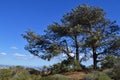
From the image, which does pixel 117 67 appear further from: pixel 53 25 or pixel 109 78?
pixel 53 25

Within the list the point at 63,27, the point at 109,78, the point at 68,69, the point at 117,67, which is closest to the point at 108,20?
the point at 63,27

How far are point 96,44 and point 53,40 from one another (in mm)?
5996

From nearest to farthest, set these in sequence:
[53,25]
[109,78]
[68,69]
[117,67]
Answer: [109,78]
[117,67]
[68,69]
[53,25]

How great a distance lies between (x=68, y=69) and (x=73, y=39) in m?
4.66

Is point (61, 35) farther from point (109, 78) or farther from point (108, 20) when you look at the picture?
point (109, 78)

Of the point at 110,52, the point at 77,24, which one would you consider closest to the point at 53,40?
the point at 77,24

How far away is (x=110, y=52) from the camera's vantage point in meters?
41.2

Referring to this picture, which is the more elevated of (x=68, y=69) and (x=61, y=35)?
(x=61, y=35)

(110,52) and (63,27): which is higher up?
(63,27)

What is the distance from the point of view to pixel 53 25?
4234cm

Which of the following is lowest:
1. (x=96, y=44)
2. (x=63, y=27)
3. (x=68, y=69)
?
(x=68, y=69)

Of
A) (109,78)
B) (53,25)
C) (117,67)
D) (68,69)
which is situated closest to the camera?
(109,78)

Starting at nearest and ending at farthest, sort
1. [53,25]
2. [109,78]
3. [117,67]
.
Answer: [109,78]
[117,67]
[53,25]

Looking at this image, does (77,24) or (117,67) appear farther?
(77,24)
